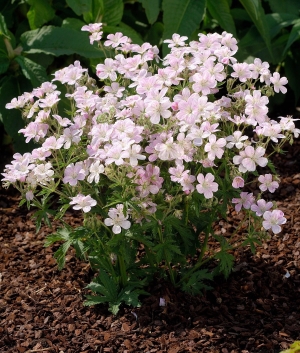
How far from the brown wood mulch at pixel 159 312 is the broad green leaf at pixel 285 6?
1.65m

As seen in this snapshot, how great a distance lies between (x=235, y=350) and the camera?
248 cm

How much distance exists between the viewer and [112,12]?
3.87 metres

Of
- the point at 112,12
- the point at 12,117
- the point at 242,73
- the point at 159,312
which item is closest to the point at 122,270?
the point at 159,312

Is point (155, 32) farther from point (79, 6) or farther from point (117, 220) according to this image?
point (117, 220)

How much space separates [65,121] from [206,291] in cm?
90

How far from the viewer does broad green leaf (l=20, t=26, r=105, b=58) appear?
3571 mm

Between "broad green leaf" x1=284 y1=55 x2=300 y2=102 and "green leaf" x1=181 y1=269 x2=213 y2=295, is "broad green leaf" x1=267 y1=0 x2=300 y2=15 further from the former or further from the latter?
"green leaf" x1=181 y1=269 x2=213 y2=295

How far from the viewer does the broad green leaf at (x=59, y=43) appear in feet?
11.7

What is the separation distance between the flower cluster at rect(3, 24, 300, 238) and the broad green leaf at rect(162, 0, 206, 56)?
1147 millimetres

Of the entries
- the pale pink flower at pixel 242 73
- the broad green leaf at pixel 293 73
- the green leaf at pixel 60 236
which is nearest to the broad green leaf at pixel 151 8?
the broad green leaf at pixel 293 73

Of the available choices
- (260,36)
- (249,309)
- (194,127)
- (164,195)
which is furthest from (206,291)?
(260,36)

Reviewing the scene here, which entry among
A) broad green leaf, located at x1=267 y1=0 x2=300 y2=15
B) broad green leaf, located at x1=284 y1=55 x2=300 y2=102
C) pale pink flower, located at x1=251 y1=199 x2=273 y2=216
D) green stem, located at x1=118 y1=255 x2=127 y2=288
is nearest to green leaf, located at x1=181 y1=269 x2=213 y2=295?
green stem, located at x1=118 y1=255 x2=127 y2=288

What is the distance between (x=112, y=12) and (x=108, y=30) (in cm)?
15

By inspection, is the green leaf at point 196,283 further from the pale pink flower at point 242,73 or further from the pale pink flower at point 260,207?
the pale pink flower at point 242,73
